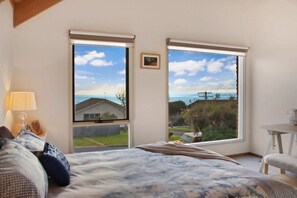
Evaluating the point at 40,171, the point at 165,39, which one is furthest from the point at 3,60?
the point at 165,39

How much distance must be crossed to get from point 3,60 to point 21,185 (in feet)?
6.42

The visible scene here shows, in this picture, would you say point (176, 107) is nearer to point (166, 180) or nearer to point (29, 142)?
point (166, 180)

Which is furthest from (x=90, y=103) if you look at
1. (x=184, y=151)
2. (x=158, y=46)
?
(x=184, y=151)

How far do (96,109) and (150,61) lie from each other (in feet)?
3.73

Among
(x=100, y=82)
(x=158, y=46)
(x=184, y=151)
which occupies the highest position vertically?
(x=158, y=46)

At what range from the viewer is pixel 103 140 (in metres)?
4.20

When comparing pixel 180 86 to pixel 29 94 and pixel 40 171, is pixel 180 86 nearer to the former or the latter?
pixel 29 94

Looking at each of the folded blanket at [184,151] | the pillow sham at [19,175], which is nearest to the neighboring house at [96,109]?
the folded blanket at [184,151]

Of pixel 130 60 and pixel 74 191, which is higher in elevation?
pixel 130 60

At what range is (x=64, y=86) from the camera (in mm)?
3752

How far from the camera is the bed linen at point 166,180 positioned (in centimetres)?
166

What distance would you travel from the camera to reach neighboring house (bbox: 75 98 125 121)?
4004 mm

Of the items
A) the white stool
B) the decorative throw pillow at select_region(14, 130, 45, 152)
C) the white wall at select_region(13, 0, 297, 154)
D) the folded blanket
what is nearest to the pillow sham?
the decorative throw pillow at select_region(14, 130, 45, 152)

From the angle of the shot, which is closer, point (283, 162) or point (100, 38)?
point (283, 162)
